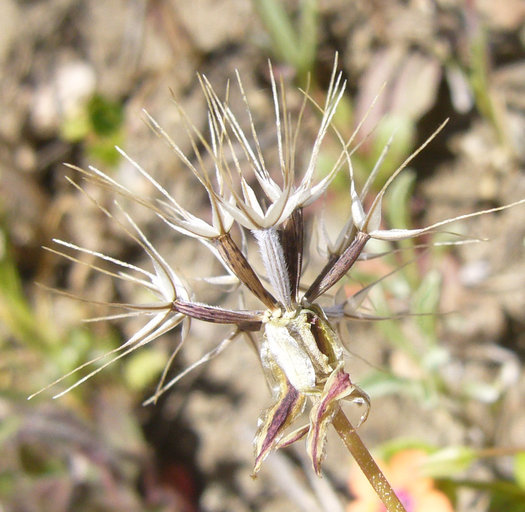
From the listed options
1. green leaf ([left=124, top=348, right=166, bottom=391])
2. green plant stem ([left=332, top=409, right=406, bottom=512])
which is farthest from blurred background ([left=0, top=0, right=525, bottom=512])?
green plant stem ([left=332, top=409, right=406, bottom=512])

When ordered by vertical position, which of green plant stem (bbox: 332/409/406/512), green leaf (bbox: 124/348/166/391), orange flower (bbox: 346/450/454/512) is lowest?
orange flower (bbox: 346/450/454/512)

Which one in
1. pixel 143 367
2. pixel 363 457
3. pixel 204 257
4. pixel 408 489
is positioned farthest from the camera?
pixel 204 257

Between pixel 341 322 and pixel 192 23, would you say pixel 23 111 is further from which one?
pixel 341 322

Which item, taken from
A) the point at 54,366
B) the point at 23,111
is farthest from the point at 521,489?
the point at 23,111

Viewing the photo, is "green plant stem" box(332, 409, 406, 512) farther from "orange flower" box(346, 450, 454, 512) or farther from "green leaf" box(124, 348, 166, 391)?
"green leaf" box(124, 348, 166, 391)

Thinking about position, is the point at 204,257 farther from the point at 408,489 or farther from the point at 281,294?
the point at 281,294

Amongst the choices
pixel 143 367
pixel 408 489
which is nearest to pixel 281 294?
pixel 408 489
